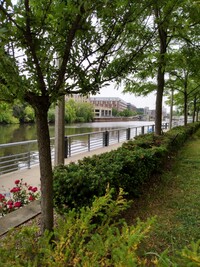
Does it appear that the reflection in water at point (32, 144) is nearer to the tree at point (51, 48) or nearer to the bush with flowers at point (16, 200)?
the bush with flowers at point (16, 200)

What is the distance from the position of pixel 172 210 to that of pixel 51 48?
9.31ft

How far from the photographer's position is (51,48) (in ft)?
5.06

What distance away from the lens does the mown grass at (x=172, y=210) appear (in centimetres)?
253

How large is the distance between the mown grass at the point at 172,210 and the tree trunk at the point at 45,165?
90cm

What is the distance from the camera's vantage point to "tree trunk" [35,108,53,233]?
1727mm

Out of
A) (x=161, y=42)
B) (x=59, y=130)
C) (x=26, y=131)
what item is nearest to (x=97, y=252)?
(x=59, y=130)

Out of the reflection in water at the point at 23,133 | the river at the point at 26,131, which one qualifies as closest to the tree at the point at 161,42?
the reflection in water at the point at 23,133

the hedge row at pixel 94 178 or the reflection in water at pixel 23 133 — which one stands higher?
the hedge row at pixel 94 178

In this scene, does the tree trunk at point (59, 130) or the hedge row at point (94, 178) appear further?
the tree trunk at point (59, 130)

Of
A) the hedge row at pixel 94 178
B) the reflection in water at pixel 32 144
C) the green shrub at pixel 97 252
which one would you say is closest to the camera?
the green shrub at pixel 97 252

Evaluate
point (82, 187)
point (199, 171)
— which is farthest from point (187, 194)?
point (82, 187)

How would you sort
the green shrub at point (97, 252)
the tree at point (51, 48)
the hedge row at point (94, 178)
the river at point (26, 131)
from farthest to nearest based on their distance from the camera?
the river at point (26, 131), the hedge row at point (94, 178), the tree at point (51, 48), the green shrub at point (97, 252)

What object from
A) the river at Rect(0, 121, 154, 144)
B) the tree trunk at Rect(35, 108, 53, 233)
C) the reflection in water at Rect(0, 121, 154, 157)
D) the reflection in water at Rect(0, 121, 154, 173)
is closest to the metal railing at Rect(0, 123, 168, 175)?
the reflection in water at Rect(0, 121, 154, 173)

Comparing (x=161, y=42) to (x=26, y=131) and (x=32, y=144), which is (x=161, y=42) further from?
(x=26, y=131)
